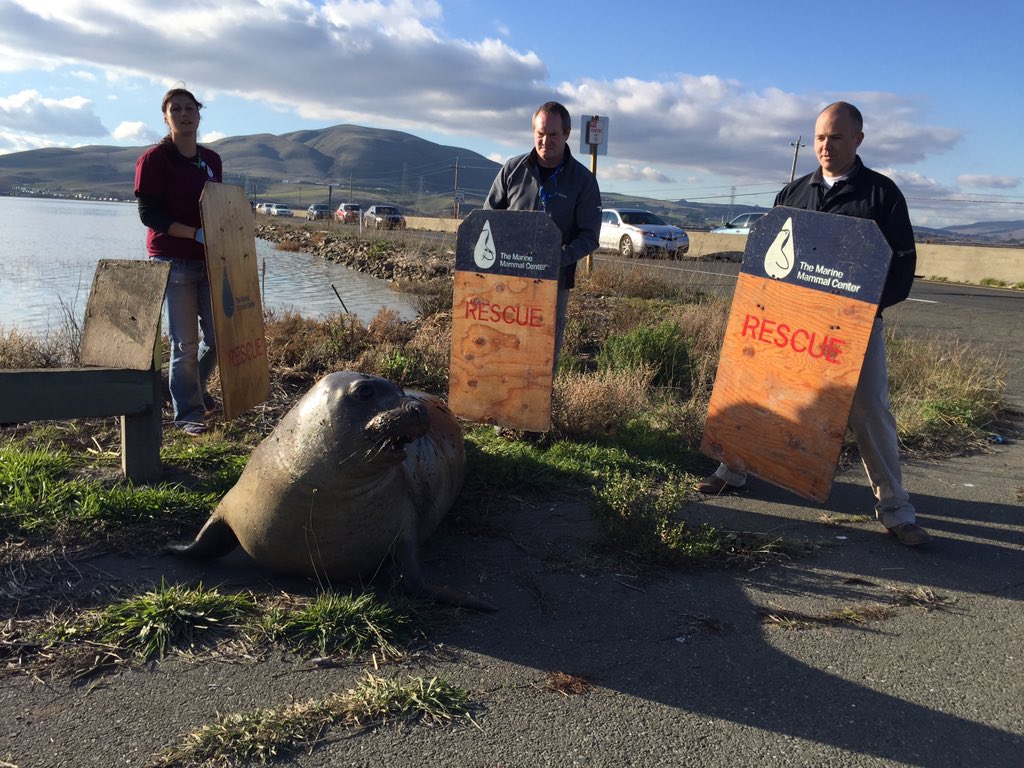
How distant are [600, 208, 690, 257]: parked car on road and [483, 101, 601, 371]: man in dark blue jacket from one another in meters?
17.6

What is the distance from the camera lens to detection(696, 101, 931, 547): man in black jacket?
4.36 meters

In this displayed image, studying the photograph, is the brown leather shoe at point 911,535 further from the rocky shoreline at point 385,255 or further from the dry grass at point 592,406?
the rocky shoreline at point 385,255

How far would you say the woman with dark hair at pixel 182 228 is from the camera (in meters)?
5.34

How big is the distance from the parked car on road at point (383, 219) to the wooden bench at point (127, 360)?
3841 cm

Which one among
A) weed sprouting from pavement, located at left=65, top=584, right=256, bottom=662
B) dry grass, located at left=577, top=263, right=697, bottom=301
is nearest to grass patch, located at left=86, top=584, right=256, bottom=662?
weed sprouting from pavement, located at left=65, top=584, right=256, bottom=662

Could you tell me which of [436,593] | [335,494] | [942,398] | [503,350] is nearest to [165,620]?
[335,494]

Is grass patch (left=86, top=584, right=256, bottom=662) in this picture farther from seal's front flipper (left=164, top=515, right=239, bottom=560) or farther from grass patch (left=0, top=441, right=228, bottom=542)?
grass patch (left=0, top=441, right=228, bottom=542)

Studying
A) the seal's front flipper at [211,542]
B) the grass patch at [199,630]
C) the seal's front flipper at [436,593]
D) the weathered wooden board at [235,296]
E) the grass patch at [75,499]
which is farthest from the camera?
the weathered wooden board at [235,296]

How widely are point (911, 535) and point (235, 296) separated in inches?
189

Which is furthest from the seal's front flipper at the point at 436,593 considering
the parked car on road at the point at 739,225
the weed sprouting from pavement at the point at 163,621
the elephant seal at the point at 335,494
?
the parked car on road at the point at 739,225

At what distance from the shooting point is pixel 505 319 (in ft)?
19.0

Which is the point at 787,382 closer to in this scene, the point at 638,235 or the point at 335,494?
the point at 335,494

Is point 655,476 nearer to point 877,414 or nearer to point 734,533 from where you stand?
point 734,533

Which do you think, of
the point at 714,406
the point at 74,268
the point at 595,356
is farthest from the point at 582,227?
the point at 74,268
